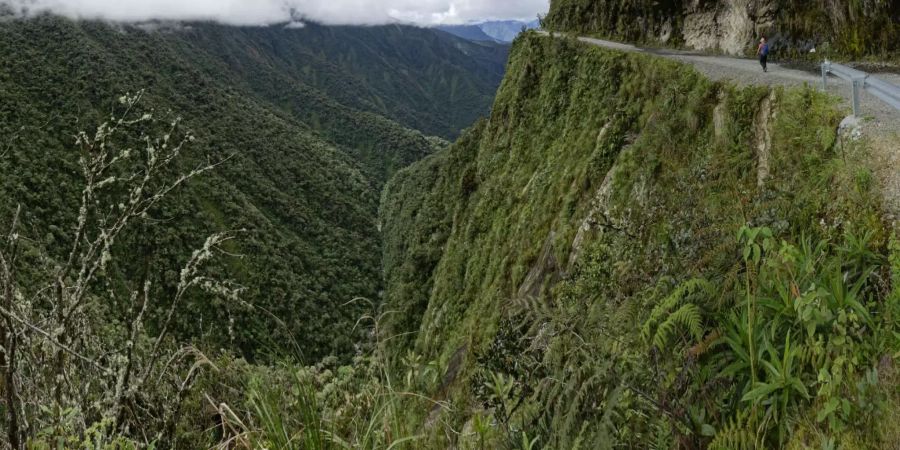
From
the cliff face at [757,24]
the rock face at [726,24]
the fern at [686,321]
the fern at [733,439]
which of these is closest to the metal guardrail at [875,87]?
the fern at [686,321]

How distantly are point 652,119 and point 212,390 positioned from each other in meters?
13.8

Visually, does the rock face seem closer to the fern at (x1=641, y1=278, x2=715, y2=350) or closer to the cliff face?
the cliff face

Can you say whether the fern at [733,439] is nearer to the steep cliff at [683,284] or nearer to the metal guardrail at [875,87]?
the steep cliff at [683,284]

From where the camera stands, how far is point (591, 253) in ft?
38.1

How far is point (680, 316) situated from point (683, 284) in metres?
0.39

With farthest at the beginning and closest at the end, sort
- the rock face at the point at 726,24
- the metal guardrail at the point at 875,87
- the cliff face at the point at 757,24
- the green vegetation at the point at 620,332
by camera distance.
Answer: the rock face at the point at 726,24
the cliff face at the point at 757,24
the metal guardrail at the point at 875,87
the green vegetation at the point at 620,332

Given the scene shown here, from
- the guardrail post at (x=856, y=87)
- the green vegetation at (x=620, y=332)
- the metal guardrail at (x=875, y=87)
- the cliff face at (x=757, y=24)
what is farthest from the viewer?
the cliff face at (x=757, y=24)

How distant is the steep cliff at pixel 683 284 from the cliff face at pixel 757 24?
494 centimetres

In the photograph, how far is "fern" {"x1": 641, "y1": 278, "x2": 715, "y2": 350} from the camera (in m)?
3.75

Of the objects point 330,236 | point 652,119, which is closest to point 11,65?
point 330,236

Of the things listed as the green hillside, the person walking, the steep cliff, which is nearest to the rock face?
the steep cliff

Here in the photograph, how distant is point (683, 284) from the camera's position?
4.24m

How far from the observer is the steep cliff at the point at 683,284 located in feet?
10.5

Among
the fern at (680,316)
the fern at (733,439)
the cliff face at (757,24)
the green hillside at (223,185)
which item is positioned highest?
the cliff face at (757,24)
